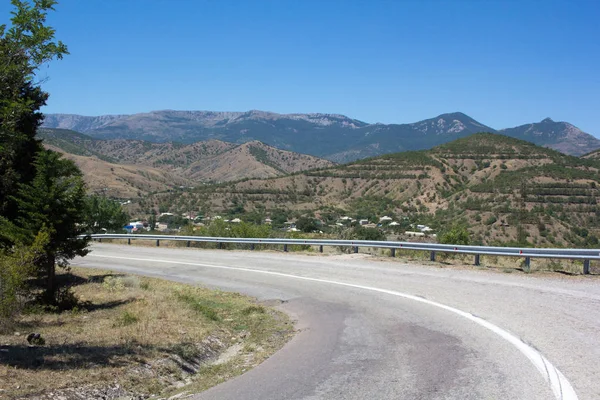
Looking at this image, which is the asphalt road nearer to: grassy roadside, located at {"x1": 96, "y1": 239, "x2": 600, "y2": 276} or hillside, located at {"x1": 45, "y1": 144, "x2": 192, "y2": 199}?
grassy roadside, located at {"x1": 96, "y1": 239, "x2": 600, "y2": 276}

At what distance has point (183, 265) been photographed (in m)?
21.8

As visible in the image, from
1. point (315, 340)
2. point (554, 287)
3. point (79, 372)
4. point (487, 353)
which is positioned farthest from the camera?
point (554, 287)

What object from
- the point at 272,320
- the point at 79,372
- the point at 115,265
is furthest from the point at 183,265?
the point at 79,372

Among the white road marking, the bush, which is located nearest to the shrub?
the bush

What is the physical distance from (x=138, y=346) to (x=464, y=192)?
7432 centimetres

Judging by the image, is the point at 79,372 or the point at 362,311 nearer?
the point at 79,372

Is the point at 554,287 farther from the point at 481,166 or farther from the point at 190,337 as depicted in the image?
the point at 481,166

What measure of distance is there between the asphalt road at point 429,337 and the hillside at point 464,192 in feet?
122

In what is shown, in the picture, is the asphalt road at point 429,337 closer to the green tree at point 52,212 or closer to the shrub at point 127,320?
the shrub at point 127,320

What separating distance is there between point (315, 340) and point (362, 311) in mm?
2422

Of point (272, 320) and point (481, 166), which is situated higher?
point (481, 166)

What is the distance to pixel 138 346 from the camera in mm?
8172

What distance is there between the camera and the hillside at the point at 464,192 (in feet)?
189

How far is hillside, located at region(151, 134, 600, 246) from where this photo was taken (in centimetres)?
5753
